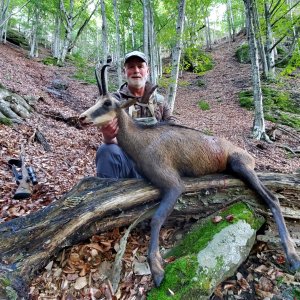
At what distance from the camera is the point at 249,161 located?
4.21 m

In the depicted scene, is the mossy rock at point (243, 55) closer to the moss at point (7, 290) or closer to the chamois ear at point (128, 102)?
the chamois ear at point (128, 102)

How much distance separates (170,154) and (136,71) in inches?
80.7

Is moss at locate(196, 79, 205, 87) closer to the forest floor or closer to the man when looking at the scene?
the forest floor

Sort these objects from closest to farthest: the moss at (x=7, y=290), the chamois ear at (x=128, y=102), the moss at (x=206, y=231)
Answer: the moss at (x=7, y=290)
the moss at (x=206, y=231)
the chamois ear at (x=128, y=102)

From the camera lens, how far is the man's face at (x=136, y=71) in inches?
206

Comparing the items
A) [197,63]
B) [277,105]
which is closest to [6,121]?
[277,105]

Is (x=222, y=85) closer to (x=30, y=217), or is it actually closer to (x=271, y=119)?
(x=271, y=119)

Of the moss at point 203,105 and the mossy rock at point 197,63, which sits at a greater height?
the mossy rock at point 197,63

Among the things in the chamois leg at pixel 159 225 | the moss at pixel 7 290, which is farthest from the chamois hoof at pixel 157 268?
the moss at pixel 7 290

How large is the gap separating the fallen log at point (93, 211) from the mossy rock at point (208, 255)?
29 cm

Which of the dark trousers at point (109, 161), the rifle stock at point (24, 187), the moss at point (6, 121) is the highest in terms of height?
the moss at point (6, 121)

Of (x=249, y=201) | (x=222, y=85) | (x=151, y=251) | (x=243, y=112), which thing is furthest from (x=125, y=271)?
(x=222, y=85)

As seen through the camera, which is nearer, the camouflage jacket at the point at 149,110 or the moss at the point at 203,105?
the camouflage jacket at the point at 149,110

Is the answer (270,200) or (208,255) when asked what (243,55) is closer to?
(270,200)
